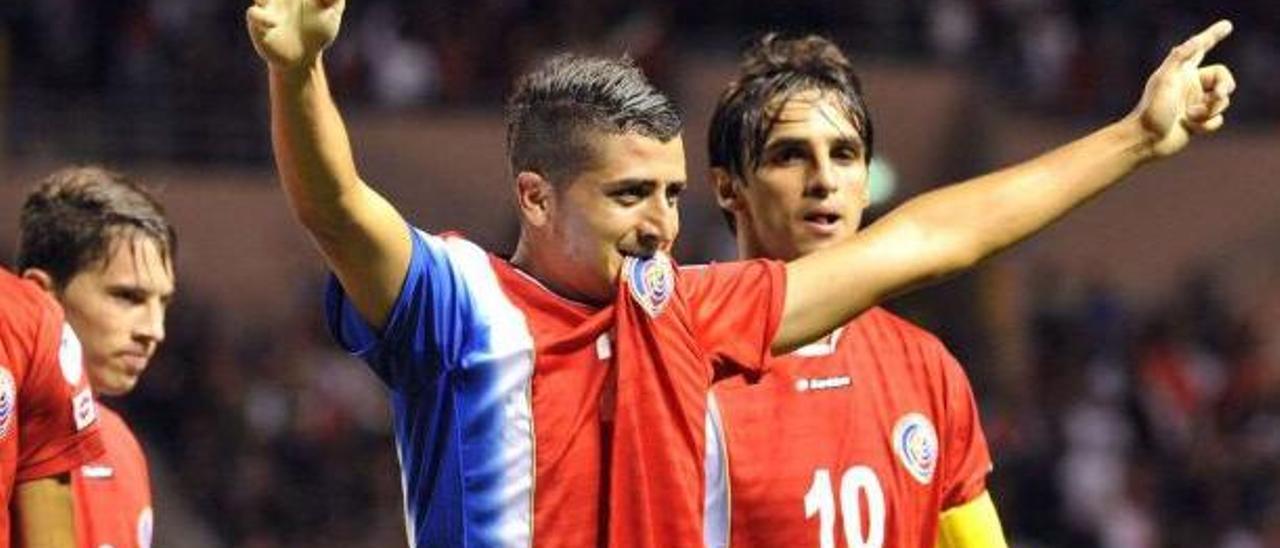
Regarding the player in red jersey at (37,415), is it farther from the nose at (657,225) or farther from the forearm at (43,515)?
the nose at (657,225)

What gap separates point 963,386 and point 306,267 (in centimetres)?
1125

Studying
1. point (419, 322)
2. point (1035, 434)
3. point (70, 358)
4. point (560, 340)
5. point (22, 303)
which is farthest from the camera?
point (1035, 434)

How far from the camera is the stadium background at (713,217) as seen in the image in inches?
588

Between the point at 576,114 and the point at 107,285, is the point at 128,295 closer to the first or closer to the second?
the point at 107,285

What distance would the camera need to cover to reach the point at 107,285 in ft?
20.3

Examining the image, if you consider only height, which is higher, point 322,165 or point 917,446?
point 322,165

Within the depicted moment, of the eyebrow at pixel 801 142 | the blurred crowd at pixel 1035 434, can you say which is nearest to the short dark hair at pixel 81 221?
the eyebrow at pixel 801 142

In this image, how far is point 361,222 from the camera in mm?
4348

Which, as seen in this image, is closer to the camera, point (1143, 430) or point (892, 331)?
point (892, 331)

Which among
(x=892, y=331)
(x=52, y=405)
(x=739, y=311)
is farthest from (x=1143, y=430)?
(x=739, y=311)

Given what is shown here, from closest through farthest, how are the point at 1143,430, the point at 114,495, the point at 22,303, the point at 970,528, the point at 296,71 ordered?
the point at 296,71, the point at 22,303, the point at 970,528, the point at 114,495, the point at 1143,430

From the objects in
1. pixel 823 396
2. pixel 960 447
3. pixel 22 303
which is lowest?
pixel 960 447

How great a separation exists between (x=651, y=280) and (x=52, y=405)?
1.41 meters

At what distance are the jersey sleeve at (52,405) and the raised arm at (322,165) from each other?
1216mm
